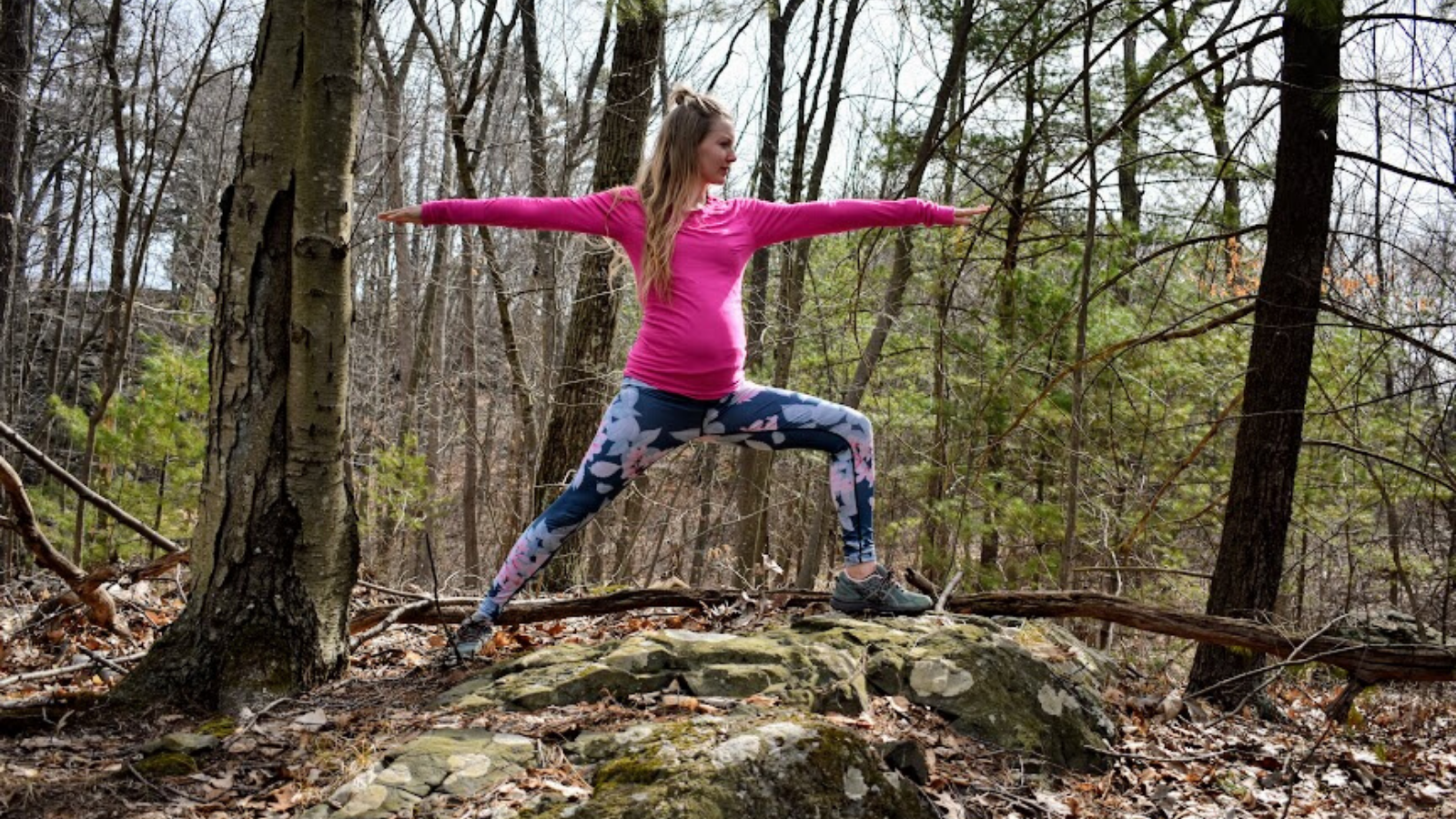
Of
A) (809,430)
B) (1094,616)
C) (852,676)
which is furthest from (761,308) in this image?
(852,676)

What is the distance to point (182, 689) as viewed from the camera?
3557 millimetres

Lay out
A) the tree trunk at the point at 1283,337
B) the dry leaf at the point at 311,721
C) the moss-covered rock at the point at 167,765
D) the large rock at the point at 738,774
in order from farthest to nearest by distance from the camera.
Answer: the tree trunk at the point at 1283,337 → the dry leaf at the point at 311,721 → the moss-covered rock at the point at 167,765 → the large rock at the point at 738,774

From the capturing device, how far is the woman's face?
3.77m

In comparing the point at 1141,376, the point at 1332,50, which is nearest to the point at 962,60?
the point at 1141,376

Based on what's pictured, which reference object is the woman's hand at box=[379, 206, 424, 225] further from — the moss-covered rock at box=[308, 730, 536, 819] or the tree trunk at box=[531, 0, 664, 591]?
the tree trunk at box=[531, 0, 664, 591]

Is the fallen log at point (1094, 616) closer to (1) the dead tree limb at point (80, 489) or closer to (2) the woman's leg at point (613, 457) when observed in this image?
(2) the woman's leg at point (613, 457)

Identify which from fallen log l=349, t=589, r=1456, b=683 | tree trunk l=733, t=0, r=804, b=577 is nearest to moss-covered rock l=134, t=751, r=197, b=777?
fallen log l=349, t=589, r=1456, b=683

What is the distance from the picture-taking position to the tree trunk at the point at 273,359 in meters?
3.61

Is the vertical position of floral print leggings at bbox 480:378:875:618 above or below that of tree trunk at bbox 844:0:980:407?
below

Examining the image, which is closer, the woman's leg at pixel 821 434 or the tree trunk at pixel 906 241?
the woman's leg at pixel 821 434

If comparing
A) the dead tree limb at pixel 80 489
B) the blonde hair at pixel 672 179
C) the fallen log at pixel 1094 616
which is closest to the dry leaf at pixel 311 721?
the fallen log at pixel 1094 616

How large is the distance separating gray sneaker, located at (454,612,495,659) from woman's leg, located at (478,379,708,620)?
163 mm

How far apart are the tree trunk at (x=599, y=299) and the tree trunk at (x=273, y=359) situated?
3627 millimetres

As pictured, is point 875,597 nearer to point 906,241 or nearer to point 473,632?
point 473,632
